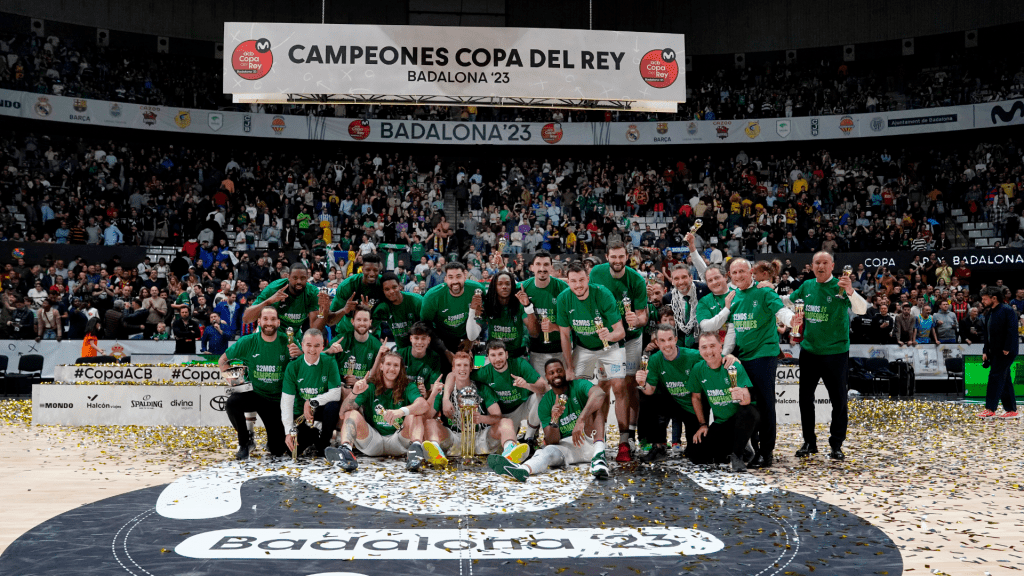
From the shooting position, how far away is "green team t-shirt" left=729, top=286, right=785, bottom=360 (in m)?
8.23

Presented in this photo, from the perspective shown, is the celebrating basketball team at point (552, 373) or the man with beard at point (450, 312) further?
the man with beard at point (450, 312)

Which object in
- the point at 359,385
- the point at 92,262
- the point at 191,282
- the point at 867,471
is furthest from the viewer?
the point at 92,262

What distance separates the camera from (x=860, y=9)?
30.9 metres

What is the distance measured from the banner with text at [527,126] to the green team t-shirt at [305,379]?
67.8 feet

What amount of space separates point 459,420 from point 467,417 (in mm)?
138

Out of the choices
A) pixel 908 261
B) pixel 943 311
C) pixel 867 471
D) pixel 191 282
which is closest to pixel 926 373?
pixel 943 311

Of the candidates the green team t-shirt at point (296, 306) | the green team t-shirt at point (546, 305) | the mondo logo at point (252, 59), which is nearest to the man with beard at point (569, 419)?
the green team t-shirt at point (546, 305)

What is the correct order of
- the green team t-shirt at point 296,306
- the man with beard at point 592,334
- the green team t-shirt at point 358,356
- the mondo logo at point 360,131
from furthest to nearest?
the mondo logo at point 360,131 → the green team t-shirt at point 296,306 → the green team t-shirt at point 358,356 → the man with beard at point 592,334

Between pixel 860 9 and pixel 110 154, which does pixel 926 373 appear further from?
pixel 110 154

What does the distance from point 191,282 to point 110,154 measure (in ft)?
35.4

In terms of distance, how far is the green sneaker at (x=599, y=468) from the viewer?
7.36 meters

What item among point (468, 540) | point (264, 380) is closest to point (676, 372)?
point (468, 540)

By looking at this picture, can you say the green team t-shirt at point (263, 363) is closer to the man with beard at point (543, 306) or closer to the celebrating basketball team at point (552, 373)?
the celebrating basketball team at point (552, 373)

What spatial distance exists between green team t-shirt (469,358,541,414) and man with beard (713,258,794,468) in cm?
216
